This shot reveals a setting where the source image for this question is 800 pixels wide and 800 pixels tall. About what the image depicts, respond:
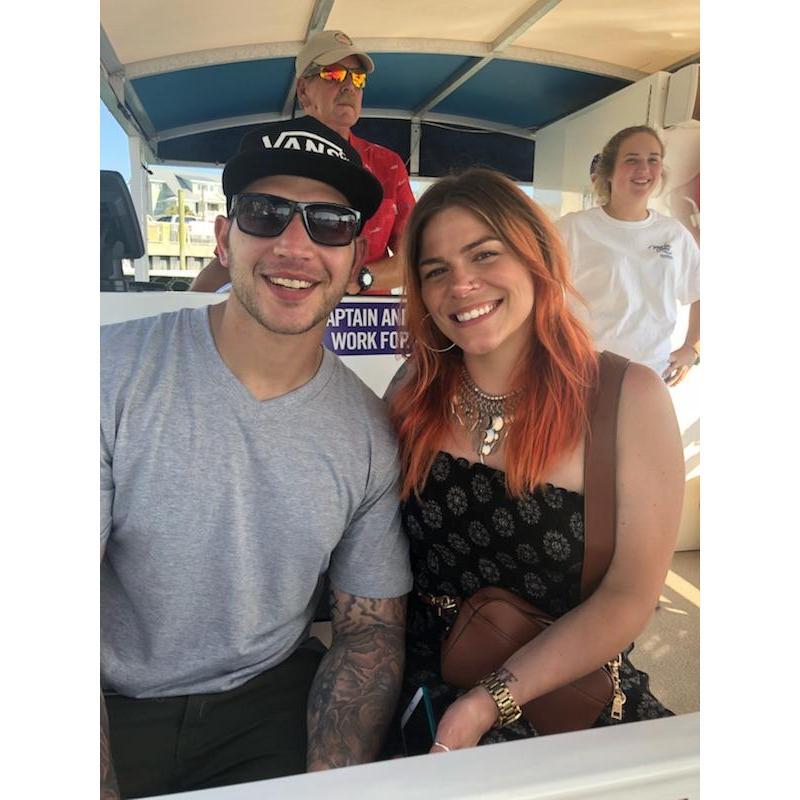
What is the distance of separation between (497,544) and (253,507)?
0.47 m

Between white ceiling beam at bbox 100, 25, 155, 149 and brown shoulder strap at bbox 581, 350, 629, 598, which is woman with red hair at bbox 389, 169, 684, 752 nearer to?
brown shoulder strap at bbox 581, 350, 629, 598

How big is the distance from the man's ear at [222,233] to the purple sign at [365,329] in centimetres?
23

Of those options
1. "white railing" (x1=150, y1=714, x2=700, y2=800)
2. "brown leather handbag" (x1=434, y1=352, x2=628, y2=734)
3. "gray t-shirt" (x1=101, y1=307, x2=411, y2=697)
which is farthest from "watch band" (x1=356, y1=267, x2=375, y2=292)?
"white railing" (x1=150, y1=714, x2=700, y2=800)

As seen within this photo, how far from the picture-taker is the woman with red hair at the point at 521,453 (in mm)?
1293

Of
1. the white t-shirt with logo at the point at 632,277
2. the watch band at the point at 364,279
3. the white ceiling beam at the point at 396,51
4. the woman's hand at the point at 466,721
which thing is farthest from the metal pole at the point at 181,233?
the woman's hand at the point at 466,721

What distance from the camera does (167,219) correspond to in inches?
48.6

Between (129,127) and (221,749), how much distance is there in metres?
1.19

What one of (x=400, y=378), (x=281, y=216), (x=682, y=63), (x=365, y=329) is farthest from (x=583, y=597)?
(x=682, y=63)

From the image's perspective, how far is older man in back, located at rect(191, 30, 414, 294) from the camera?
1.29 m

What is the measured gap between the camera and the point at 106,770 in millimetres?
1214

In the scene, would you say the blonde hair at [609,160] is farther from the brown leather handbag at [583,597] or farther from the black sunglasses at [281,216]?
the black sunglasses at [281,216]

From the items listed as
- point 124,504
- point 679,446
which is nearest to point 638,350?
point 679,446

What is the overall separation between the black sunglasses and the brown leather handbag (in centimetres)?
57

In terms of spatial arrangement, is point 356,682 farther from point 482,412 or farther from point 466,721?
point 482,412
